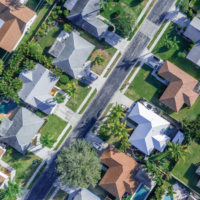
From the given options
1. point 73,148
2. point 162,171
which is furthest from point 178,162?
point 73,148

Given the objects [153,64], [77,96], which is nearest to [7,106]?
[77,96]

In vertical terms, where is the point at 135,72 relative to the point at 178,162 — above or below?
above

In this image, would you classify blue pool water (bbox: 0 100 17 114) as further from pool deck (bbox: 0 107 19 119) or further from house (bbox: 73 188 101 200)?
house (bbox: 73 188 101 200)

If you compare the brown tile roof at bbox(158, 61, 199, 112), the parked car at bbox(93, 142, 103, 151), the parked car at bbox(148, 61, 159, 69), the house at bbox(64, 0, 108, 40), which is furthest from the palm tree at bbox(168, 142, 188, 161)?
the house at bbox(64, 0, 108, 40)

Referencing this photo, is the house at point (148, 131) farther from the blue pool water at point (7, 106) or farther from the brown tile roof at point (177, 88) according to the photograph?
the blue pool water at point (7, 106)

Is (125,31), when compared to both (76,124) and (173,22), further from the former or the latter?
(76,124)

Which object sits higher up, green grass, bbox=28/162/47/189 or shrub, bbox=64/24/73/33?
shrub, bbox=64/24/73/33

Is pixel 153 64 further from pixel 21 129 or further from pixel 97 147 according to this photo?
pixel 21 129

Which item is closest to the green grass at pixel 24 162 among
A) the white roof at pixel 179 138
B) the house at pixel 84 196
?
the house at pixel 84 196
